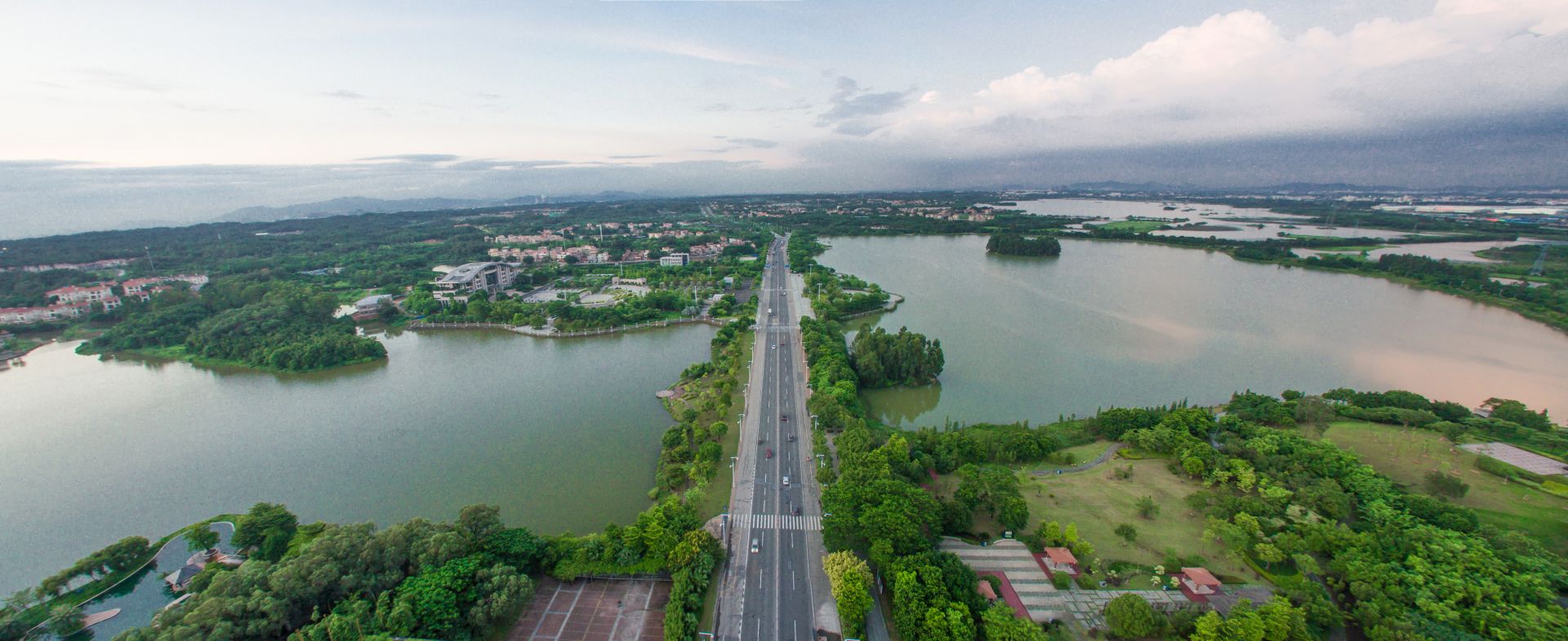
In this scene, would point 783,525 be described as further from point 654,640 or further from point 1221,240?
point 1221,240

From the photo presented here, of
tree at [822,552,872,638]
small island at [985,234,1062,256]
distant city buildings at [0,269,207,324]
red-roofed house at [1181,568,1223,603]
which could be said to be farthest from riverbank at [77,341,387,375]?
small island at [985,234,1062,256]

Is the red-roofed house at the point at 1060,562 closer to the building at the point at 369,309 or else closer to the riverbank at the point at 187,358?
the riverbank at the point at 187,358

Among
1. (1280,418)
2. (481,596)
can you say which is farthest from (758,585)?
(1280,418)

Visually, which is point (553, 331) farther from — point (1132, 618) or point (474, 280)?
point (1132, 618)

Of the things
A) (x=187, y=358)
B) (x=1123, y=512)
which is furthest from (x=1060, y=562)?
(x=187, y=358)

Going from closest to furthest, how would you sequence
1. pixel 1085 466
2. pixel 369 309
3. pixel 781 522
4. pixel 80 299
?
pixel 781 522
pixel 1085 466
pixel 369 309
pixel 80 299
